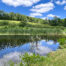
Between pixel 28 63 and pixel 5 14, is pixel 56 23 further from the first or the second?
pixel 28 63

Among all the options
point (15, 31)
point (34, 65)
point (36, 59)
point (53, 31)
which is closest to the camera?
point (34, 65)

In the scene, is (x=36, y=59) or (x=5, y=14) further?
(x=5, y=14)

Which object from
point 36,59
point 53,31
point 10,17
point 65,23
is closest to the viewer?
point 36,59

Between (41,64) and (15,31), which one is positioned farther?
(15,31)

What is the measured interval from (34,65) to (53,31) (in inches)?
2168

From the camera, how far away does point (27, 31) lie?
61.5m

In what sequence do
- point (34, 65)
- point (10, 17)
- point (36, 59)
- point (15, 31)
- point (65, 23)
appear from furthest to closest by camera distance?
point (10, 17) < point (65, 23) < point (15, 31) < point (36, 59) < point (34, 65)

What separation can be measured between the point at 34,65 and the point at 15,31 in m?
50.5

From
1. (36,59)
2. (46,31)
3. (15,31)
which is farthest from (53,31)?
(36,59)

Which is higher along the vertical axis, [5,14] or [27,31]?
[5,14]

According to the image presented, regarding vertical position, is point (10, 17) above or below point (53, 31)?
above

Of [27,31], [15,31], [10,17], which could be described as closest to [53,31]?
[27,31]

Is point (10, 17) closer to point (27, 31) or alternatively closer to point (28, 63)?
point (27, 31)

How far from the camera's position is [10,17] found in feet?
478
